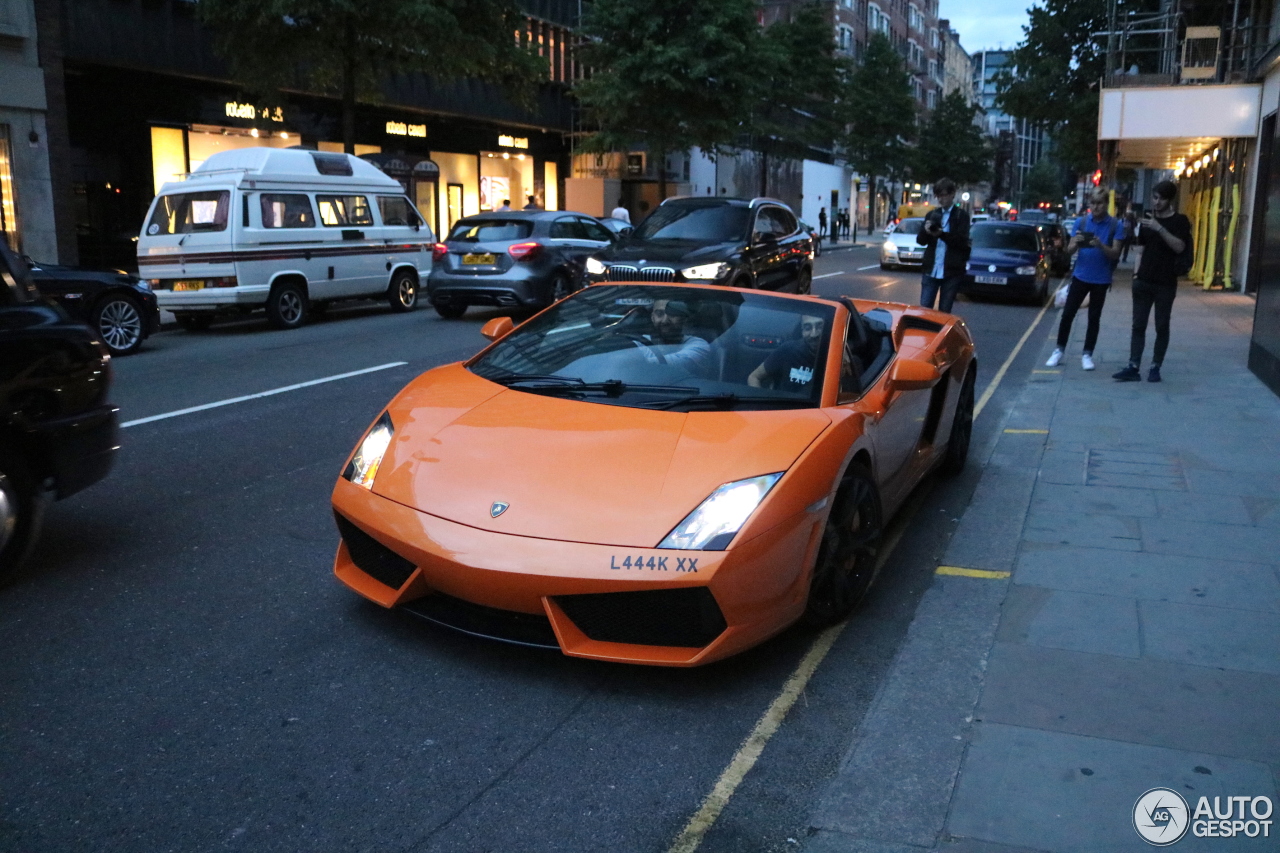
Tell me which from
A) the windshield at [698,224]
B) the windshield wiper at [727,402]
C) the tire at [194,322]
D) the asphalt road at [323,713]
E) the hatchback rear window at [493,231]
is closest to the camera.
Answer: the asphalt road at [323,713]

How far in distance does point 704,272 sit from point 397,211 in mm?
6046

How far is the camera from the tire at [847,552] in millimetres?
4254

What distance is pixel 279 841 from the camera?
2.87m

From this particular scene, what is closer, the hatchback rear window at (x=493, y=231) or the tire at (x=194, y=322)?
the tire at (x=194, y=322)

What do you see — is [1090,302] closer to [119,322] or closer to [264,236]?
[264,236]

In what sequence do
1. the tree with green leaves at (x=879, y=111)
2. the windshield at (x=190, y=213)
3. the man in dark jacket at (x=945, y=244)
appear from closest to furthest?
the man in dark jacket at (x=945, y=244) → the windshield at (x=190, y=213) → the tree with green leaves at (x=879, y=111)

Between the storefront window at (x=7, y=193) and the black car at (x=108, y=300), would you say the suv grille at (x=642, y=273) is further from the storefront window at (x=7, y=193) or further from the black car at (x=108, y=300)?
the storefront window at (x=7, y=193)

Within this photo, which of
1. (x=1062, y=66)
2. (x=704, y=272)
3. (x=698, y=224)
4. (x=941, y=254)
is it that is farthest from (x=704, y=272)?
(x=1062, y=66)

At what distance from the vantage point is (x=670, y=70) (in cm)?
3206

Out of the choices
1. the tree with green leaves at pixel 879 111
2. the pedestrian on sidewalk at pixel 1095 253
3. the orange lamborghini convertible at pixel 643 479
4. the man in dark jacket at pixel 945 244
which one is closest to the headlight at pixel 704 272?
the man in dark jacket at pixel 945 244

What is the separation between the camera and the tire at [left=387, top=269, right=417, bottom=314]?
17.3m

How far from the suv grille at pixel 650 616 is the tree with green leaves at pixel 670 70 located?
29.8m

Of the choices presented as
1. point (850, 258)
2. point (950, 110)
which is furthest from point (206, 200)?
point (950, 110)

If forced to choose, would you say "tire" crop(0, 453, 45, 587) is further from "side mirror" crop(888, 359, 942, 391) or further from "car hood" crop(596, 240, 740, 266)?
"car hood" crop(596, 240, 740, 266)
